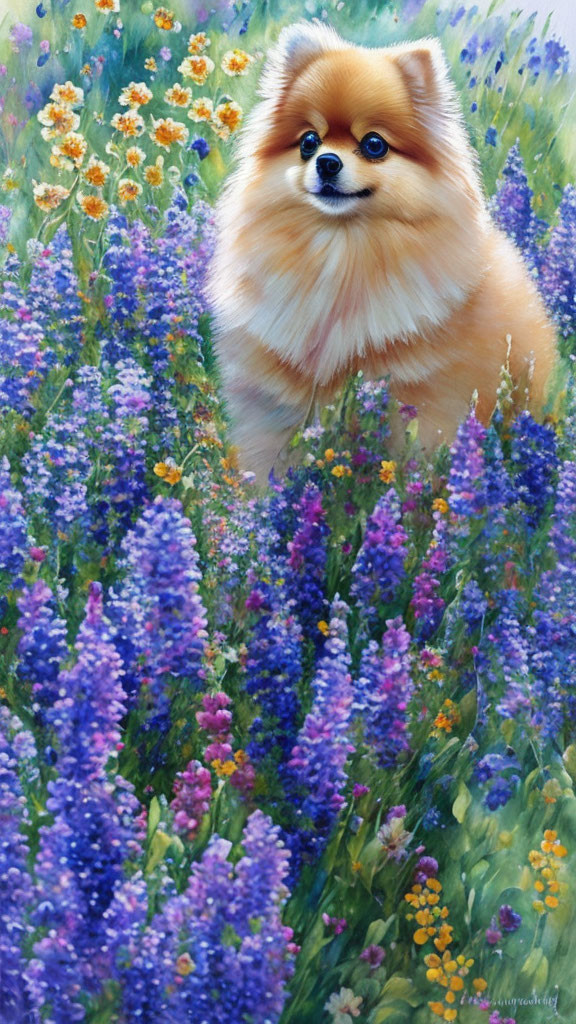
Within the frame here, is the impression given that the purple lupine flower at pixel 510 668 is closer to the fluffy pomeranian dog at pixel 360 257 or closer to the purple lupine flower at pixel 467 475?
the purple lupine flower at pixel 467 475

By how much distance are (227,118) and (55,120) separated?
38cm

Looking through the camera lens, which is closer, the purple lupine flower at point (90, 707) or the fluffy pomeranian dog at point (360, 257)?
the purple lupine flower at point (90, 707)

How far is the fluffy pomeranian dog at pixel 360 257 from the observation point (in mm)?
2307

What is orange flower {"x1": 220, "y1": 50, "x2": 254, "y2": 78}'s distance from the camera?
235cm

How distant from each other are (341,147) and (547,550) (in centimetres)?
95

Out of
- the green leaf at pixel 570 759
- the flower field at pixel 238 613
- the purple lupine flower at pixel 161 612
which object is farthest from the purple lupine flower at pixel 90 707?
the green leaf at pixel 570 759

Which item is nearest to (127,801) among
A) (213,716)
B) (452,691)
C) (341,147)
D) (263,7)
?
(213,716)

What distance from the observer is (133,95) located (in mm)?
2502

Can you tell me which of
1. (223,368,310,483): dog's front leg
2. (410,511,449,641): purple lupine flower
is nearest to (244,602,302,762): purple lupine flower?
(410,511,449,641): purple lupine flower

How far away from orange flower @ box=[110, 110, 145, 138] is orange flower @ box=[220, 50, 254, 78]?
26cm

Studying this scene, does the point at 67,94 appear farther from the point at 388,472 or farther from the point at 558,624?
the point at 558,624

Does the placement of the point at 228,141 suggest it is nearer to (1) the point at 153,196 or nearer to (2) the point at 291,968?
(1) the point at 153,196

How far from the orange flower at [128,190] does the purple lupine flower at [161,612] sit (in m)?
0.97

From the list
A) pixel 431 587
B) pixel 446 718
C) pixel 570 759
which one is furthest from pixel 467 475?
pixel 570 759
